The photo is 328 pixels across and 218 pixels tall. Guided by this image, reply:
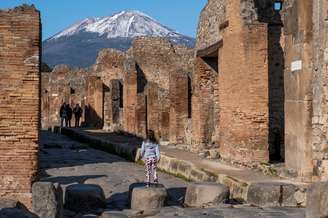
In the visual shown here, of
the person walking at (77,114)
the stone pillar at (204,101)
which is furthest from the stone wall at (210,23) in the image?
the person walking at (77,114)

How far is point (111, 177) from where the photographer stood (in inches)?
555

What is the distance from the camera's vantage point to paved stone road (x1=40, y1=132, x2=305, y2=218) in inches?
370

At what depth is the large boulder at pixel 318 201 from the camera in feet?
21.1

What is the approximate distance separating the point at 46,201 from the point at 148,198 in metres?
1.95

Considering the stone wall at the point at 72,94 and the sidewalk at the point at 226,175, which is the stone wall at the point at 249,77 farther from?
the stone wall at the point at 72,94

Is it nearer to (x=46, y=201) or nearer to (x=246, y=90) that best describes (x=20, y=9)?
(x=46, y=201)

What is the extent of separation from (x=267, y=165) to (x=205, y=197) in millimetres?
2858

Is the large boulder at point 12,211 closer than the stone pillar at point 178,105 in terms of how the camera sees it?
Yes

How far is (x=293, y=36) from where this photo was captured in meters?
11.8

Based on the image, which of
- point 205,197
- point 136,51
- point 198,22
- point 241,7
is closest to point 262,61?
point 241,7

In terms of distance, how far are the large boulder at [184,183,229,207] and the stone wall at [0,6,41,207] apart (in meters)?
2.48

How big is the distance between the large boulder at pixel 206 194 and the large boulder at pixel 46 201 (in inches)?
92.1

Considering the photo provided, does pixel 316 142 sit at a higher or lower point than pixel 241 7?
lower

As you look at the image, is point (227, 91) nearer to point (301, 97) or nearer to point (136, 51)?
point (301, 97)
